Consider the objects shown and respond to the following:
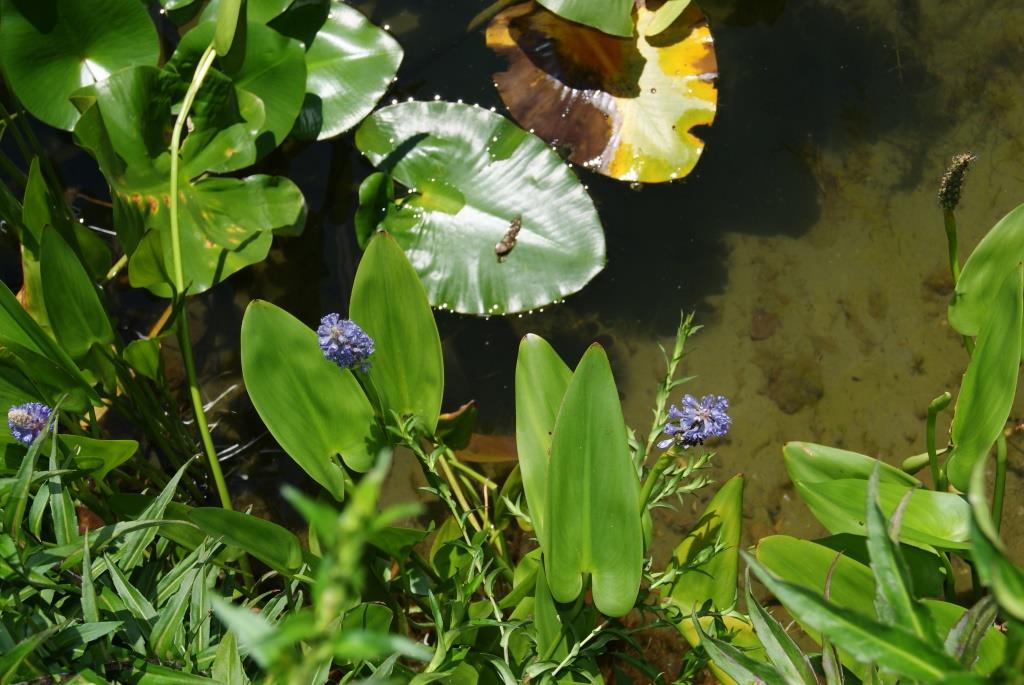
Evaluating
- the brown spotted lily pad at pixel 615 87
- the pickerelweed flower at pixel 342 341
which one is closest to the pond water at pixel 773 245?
the brown spotted lily pad at pixel 615 87

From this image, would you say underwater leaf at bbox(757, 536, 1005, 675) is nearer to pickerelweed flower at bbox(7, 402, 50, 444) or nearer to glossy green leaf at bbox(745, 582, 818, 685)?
glossy green leaf at bbox(745, 582, 818, 685)

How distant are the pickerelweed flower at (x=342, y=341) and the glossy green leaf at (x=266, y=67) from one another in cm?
79

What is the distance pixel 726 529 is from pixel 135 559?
91cm

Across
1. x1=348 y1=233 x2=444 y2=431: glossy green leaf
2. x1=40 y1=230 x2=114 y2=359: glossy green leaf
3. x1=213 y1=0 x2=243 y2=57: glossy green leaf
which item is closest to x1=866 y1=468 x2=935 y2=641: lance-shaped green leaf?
x1=348 y1=233 x2=444 y2=431: glossy green leaf

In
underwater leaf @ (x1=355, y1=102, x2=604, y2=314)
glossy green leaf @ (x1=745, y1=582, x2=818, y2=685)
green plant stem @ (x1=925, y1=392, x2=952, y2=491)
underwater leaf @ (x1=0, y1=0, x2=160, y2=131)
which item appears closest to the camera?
glossy green leaf @ (x1=745, y1=582, x2=818, y2=685)

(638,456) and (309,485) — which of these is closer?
(638,456)

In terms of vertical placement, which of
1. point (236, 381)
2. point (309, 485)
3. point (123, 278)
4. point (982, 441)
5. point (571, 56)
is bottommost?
point (309, 485)

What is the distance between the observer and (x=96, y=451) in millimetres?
1283

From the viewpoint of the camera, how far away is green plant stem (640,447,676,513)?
1.16 m

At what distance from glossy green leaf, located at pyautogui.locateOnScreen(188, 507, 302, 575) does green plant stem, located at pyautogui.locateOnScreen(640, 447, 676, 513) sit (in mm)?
508

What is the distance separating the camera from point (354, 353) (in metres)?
1.13

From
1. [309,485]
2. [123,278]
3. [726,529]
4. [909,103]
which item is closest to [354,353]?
[726,529]

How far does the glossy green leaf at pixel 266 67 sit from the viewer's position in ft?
5.55

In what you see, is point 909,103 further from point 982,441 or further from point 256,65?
point 256,65
